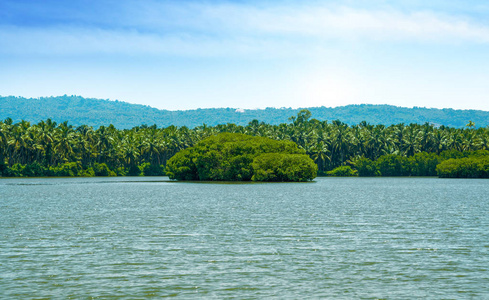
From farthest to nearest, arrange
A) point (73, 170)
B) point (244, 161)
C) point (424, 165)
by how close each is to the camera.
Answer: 1. point (424, 165)
2. point (73, 170)
3. point (244, 161)

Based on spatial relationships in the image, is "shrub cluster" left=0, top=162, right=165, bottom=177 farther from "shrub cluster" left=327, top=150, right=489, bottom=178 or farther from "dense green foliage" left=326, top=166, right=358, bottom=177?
"shrub cluster" left=327, top=150, right=489, bottom=178

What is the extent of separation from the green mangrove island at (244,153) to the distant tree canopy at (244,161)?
0.78 ft

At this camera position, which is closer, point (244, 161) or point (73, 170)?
point (244, 161)

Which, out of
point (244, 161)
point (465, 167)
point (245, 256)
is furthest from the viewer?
point (465, 167)

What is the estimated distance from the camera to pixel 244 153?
5231 inches

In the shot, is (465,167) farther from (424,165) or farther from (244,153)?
(244,153)

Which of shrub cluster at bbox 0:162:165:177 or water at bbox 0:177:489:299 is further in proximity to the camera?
shrub cluster at bbox 0:162:165:177

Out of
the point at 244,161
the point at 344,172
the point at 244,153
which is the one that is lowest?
the point at 344,172

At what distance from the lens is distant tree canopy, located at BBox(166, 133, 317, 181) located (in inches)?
5133

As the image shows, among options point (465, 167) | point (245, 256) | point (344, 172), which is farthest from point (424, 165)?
point (245, 256)

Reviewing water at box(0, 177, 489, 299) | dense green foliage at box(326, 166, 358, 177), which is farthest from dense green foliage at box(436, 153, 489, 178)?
water at box(0, 177, 489, 299)

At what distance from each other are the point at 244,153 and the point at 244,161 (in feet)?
6.24

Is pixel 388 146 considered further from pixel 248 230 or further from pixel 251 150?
pixel 248 230

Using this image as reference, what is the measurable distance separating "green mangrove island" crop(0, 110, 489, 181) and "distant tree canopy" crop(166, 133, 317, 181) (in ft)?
0.78
